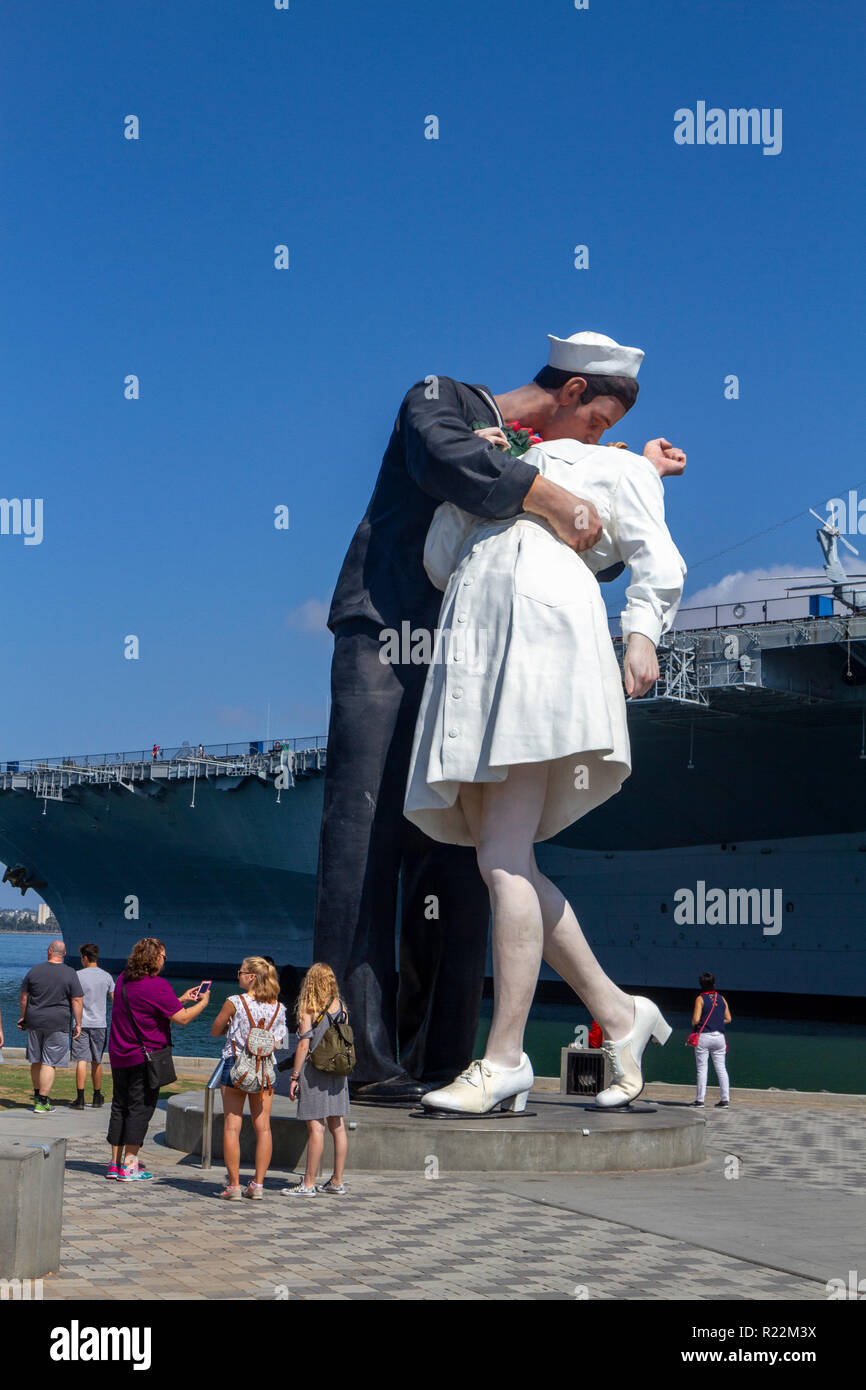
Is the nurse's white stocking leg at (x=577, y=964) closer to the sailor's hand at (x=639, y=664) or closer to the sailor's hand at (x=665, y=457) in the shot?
the sailor's hand at (x=639, y=664)

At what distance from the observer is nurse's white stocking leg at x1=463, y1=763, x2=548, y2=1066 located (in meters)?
7.54

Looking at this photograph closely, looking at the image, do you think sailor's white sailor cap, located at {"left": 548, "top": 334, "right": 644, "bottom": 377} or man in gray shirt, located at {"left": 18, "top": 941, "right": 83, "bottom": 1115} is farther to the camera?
man in gray shirt, located at {"left": 18, "top": 941, "right": 83, "bottom": 1115}

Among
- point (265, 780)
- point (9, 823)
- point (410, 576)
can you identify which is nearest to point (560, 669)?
point (410, 576)

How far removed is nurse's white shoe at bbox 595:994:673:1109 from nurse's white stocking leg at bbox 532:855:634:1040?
2.2 inches

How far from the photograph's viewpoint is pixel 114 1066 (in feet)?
24.3

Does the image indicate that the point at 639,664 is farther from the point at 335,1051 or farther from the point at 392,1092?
the point at 392,1092

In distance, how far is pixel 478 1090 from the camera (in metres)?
7.71

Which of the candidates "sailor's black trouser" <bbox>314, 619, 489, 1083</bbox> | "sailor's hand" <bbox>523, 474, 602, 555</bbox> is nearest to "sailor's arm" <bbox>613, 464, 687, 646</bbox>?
"sailor's hand" <bbox>523, 474, 602, 555</bbox>

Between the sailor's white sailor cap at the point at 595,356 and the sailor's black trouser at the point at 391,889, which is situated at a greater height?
the sailor's white sailor cap at the point at 595,356

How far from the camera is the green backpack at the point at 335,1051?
23.2ft

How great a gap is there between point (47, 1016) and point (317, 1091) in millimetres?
4721

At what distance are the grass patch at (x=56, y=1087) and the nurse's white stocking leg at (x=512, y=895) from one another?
5.06 metres

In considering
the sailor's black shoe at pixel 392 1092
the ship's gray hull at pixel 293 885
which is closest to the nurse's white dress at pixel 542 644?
the sailor's black shoe at pixel 392 1092

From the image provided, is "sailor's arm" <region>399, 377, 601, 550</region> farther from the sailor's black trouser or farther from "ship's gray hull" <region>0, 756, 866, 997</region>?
"ship's gray hull" <region>0, 756, 866, 997</region>
